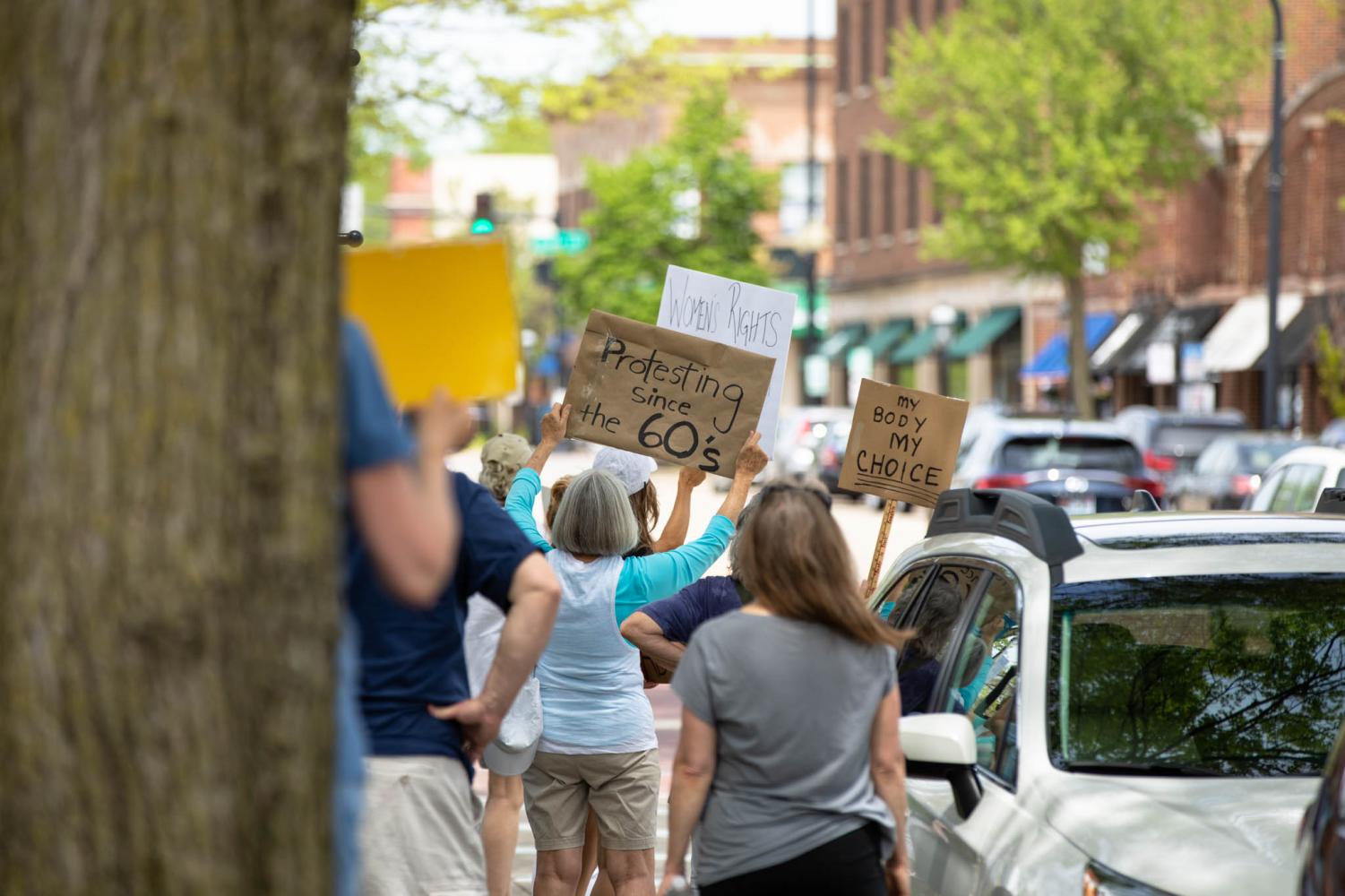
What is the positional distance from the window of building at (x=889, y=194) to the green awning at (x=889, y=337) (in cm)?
271

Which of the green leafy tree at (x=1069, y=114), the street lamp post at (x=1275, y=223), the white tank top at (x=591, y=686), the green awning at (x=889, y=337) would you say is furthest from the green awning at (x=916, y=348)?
A: the white tank top at (x=591, y=686)

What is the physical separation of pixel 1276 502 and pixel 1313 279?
27.6 metres

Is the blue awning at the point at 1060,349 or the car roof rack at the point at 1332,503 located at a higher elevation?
the car roof rack at the point at 1332,503

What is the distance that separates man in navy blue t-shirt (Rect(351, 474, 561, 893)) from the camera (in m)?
4.20

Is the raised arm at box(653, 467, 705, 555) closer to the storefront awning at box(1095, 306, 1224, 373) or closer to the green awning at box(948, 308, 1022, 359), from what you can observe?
the storefront awning at box(1095, 306, 1224, 373)

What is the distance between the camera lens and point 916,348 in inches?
2347

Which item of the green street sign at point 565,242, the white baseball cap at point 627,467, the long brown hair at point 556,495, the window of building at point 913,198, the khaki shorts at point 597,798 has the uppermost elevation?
the window of building at point 913,198

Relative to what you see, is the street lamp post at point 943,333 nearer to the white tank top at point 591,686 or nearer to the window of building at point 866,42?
the window of building at point 866,42

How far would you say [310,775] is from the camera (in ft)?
8.20

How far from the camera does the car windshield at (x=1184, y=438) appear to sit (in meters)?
28.0

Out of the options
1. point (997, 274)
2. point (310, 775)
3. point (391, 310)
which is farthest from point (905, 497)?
point (997, 274)

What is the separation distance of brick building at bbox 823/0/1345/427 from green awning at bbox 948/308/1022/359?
65 millimetres

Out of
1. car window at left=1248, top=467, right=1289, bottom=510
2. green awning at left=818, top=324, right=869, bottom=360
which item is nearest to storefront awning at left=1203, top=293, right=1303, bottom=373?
green awning at left=818, top=324, right=869, bottom=360

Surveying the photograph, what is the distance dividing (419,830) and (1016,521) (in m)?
1.63
